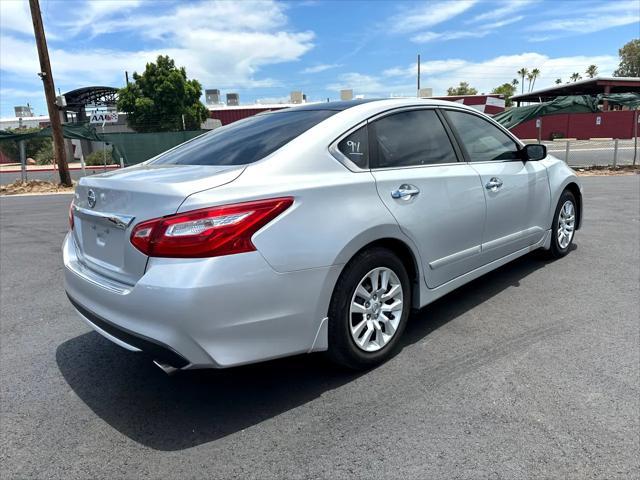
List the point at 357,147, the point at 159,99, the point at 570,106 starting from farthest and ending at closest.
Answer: the point at 159,99 → the point at 570,106 → the point at 357,147

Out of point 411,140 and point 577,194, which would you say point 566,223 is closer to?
point 577,194

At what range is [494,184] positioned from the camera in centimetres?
389

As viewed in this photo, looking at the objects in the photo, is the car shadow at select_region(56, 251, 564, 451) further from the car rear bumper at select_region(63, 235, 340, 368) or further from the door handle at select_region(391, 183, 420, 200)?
the door handle at select_region(391, 183, 420, 200)

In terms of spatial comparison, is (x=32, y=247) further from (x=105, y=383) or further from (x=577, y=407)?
(x=577, y=407)

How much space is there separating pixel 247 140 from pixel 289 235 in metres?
1.06

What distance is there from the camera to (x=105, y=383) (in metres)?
3.01

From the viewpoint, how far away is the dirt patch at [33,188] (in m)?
16.2

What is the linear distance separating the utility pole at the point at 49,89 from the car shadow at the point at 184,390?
1503 centimetres

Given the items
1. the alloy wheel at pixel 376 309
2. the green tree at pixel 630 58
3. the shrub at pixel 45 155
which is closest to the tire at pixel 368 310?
the alloy wheel at pixel 376 309

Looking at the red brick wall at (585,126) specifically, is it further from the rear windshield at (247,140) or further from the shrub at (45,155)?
the rear windshield at (247,140)

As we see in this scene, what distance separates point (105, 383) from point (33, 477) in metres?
0.82

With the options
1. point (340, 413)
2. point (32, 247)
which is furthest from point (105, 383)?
point (32, 247)

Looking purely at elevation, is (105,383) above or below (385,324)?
below

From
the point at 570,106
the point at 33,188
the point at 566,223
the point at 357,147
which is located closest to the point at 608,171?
the point at 570,106
